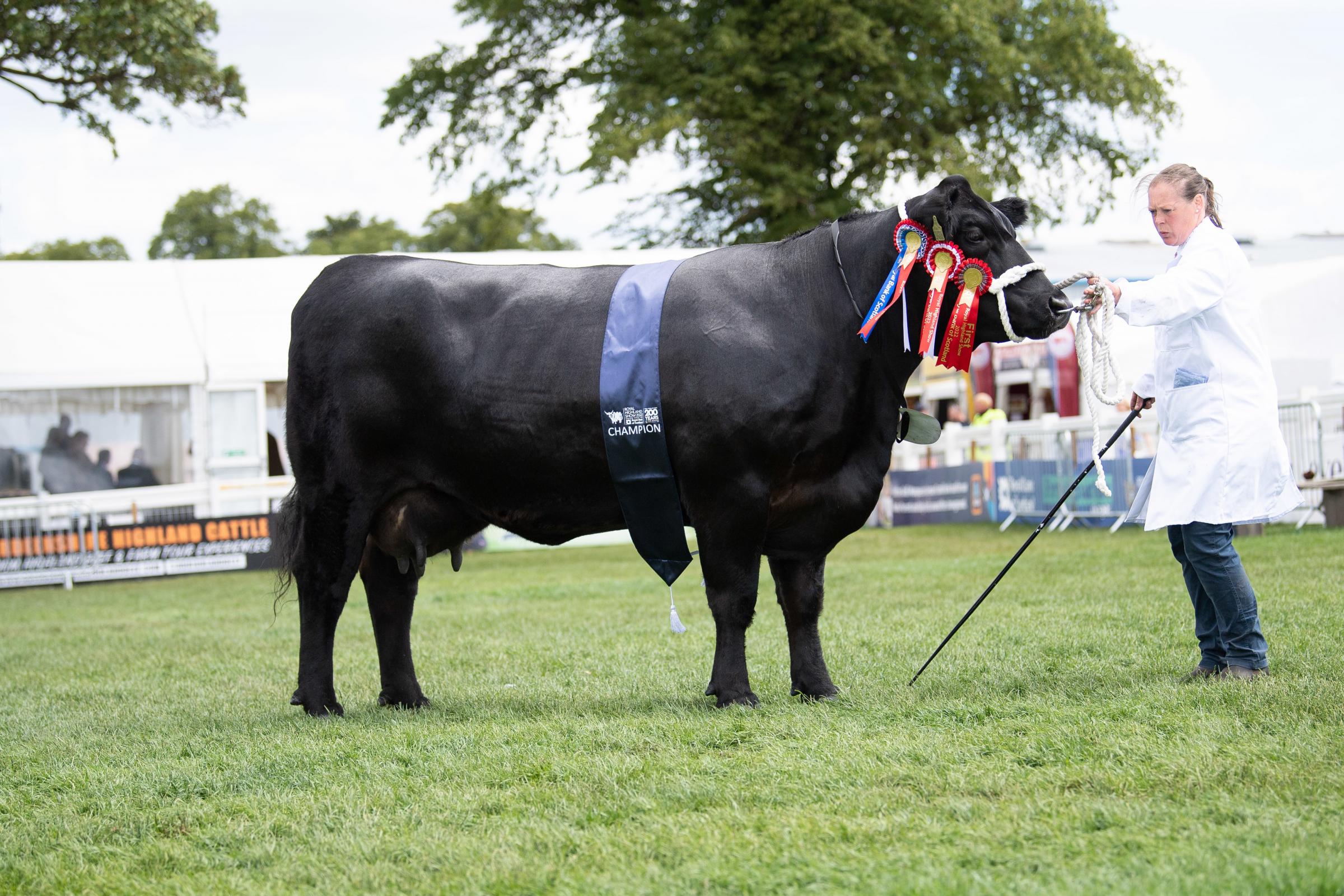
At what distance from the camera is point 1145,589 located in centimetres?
930

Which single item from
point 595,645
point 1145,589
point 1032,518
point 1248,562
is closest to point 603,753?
point 595,645

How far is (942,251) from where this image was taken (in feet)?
17.8

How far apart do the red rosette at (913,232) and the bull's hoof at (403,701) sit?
9.89ft

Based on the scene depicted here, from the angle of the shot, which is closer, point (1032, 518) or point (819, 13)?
point (1032, 518)

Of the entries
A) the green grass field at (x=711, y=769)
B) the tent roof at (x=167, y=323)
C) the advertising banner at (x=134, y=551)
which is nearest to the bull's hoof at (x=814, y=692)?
the green grass field at (x=711, y=769)

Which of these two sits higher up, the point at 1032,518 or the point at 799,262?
the point at 799,262

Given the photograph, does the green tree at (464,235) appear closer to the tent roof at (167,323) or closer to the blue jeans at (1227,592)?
the tent roof at (167,323)

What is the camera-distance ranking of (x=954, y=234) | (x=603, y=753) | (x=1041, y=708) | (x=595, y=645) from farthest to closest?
(x=595, y=645)
(x=954, y=234)
(x=1041, y=708)
(x=603, y=753)

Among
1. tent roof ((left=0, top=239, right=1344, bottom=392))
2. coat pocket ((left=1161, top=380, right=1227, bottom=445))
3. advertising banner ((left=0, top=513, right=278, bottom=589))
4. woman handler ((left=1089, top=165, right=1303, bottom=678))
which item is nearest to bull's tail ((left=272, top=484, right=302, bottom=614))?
woman handler ((left=1089, top=165, right=1303, bottom=678))

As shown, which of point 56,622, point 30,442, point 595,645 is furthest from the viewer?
point 30,442

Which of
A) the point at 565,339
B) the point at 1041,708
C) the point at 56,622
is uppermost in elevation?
the point at 565,339

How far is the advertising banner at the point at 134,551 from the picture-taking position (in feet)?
58.3

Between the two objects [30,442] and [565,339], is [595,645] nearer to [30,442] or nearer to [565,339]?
[565,339]

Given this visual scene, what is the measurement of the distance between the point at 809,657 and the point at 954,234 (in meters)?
1.89
